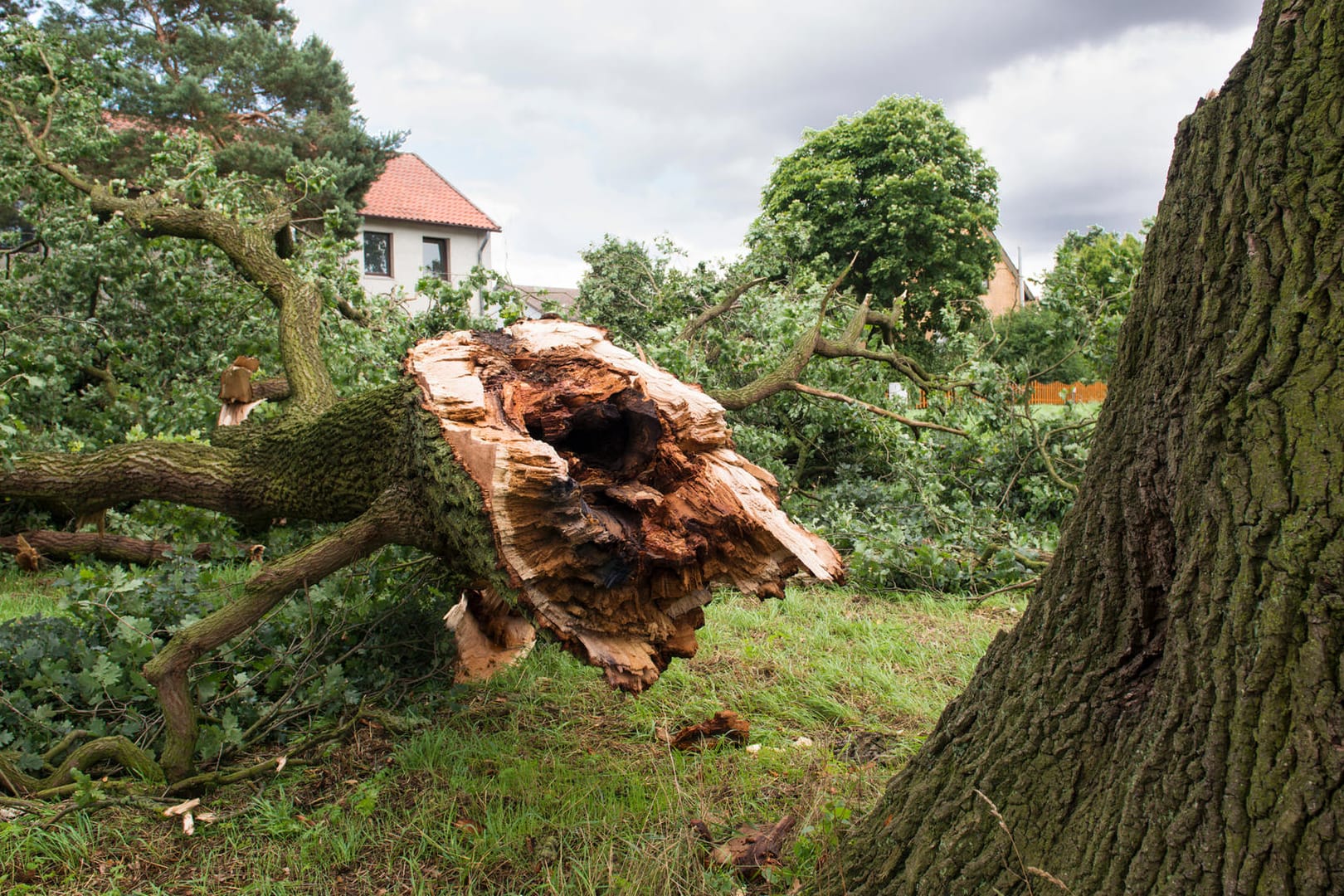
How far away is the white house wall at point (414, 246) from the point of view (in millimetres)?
25047

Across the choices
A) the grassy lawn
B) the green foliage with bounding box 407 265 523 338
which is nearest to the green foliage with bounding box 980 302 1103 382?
the grassy lawn

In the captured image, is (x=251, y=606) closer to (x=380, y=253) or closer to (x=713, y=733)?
(x=713, y=733)

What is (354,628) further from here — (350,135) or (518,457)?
(350,135)

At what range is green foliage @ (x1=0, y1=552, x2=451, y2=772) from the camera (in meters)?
2.93

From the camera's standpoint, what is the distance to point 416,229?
2586 centimetres

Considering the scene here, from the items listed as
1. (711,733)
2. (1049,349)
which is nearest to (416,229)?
(1049,349)

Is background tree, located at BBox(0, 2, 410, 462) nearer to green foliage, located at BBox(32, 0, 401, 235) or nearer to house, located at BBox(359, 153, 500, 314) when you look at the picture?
green foliage, located at BBox(32, 0, 401, 235)

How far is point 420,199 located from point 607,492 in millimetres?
26339

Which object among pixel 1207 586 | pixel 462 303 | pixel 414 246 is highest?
pixel 414 246

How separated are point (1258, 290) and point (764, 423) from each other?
5830 millimetres

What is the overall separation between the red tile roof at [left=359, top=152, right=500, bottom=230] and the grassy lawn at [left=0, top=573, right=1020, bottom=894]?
79.4 ft

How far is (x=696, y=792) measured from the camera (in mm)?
2586

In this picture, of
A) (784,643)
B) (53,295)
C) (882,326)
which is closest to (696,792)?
(784,643)

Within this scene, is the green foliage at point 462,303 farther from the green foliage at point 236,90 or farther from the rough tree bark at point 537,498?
the green foliage at point 236,90
